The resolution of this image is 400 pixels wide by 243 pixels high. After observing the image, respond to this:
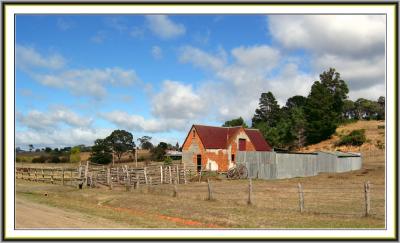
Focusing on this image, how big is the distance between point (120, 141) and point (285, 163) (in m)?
65.0

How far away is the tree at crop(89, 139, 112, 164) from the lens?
92.2m

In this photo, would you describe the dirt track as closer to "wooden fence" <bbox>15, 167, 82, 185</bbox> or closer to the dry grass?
the dry grass

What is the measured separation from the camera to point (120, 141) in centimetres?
10656

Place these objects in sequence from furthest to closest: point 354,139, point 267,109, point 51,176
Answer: point 267,109
point 354,139
point 51,176

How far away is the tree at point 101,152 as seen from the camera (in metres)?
92.2

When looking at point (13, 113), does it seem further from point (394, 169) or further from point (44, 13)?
point (394, 169)

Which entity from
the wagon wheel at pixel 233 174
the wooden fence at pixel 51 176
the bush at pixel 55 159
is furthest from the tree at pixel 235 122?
the wooden fence at pixel 51 176

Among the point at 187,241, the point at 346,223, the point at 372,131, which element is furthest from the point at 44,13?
the point at 372,131

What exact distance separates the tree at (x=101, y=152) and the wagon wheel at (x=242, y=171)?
48493 mm

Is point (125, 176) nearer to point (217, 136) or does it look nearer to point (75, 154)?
point (217, 136)

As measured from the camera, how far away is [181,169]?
43.6 metres

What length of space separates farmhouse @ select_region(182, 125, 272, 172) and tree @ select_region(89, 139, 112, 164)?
3926cm

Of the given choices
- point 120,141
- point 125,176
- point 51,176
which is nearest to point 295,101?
point 120,141

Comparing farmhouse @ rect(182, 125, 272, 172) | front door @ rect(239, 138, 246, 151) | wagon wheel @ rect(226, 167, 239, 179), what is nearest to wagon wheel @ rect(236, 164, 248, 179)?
wagon wheel @ rect(226, 167, 239, 179)
